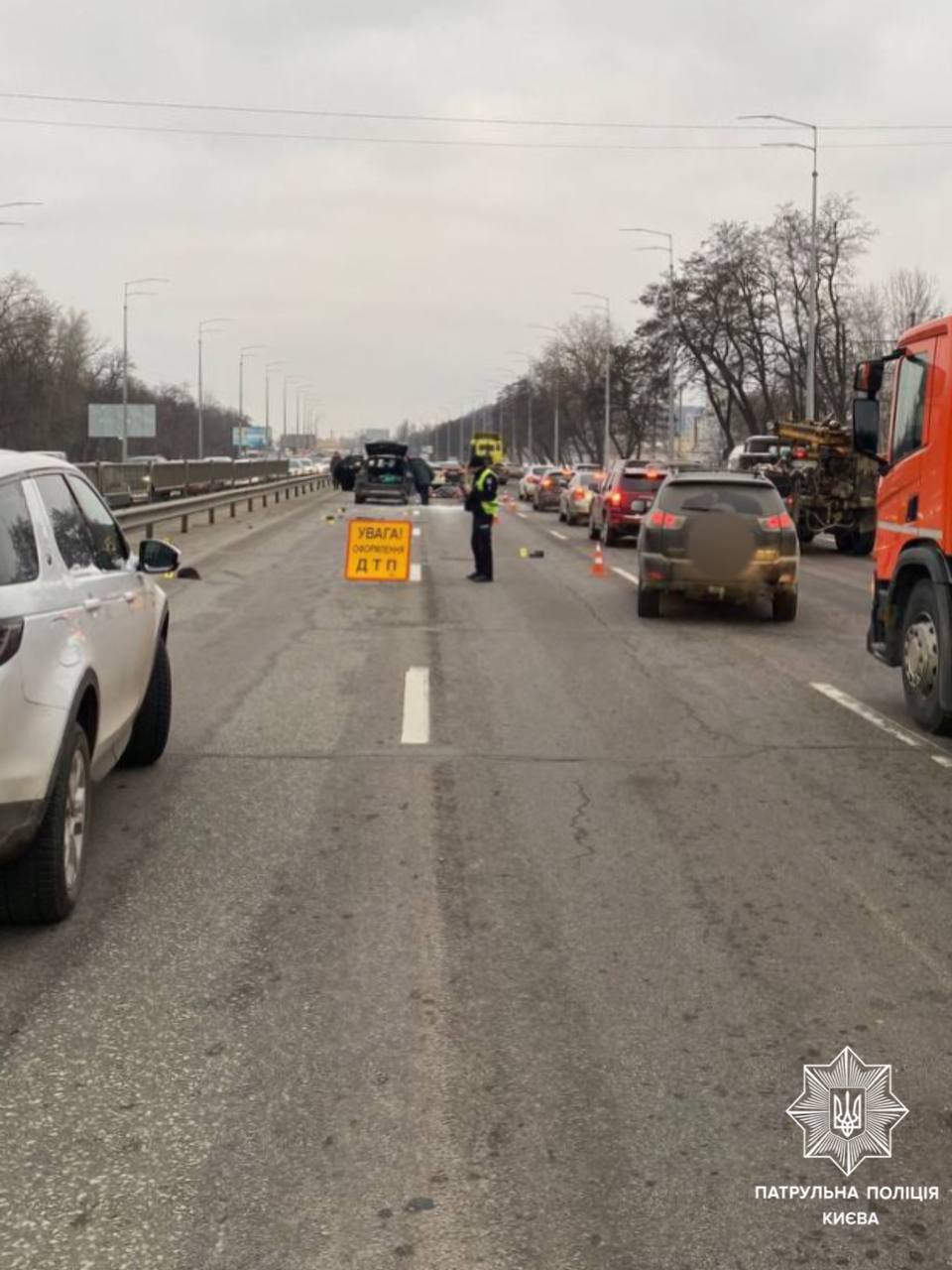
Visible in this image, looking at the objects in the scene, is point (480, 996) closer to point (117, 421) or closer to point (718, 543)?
point (718, 543)

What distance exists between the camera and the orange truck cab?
26.6 feet

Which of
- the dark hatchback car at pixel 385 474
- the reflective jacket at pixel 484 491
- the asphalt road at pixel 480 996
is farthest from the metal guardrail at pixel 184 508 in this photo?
the reflective jacket at pixel 484 491

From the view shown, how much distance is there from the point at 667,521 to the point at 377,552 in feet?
18.3

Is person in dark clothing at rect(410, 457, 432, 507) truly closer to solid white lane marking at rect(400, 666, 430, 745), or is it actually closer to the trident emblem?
solid white lane marking at rect(400, 666, 430, 745)

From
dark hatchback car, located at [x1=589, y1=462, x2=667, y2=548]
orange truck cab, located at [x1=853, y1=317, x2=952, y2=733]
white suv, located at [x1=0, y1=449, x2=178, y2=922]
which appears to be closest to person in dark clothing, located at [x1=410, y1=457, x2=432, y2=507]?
dark hatchback car, located at [x1=589, y1=462, x2=667, y2=548]

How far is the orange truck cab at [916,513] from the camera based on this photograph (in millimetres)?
8094

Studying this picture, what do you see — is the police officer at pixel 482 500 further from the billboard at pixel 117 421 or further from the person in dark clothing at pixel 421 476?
the billboard at pixel 117 421

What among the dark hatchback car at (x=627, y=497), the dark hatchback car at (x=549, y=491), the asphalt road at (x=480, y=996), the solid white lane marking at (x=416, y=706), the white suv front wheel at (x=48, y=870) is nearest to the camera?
the asphalt road at (x=480, y=996)

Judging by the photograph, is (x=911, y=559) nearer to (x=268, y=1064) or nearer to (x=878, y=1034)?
Answer: (x=878, y=1034)

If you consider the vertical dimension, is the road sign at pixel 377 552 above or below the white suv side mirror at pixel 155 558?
below

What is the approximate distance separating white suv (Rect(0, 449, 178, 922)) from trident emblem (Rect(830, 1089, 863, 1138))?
272 cm

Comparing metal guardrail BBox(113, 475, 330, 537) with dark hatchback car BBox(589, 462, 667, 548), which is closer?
metal guardrail BBox(113, 475, 330, 537)

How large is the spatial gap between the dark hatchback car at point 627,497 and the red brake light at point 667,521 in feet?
38.3

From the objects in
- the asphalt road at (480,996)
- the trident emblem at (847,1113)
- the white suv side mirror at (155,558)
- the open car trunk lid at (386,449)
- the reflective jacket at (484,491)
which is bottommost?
the trident emblem at (847,1113)
